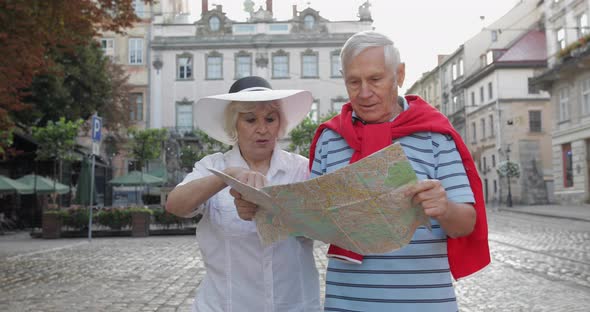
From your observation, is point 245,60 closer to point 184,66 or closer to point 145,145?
point 184,66

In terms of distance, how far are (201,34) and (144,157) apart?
15.6 metres

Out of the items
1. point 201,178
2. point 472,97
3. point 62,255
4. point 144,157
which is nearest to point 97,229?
point 62,255

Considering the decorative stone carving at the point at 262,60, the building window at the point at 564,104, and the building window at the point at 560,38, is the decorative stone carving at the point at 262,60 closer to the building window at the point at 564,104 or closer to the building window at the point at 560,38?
the building window at the point at 560,38

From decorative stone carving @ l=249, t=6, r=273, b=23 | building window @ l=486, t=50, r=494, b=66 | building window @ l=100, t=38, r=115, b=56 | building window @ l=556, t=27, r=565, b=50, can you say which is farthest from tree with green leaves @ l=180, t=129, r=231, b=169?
building window @ l=486, t=50, r=494, b=66

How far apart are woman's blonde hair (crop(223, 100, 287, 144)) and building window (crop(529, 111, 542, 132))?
152 ft

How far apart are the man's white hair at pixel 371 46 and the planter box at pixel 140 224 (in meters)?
17.3

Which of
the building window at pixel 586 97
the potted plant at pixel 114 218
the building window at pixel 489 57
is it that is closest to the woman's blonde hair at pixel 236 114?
the potted plant at pixel 114 218

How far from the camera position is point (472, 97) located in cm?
5297

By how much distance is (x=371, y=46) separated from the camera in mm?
2154

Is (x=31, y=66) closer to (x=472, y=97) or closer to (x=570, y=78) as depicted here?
(x=570, y=78)

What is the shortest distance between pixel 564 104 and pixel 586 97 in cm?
275

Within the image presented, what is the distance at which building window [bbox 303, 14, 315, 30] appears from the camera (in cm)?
4725

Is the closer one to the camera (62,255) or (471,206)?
(471,206)

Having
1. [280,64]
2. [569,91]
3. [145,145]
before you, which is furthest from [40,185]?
[569,91]
